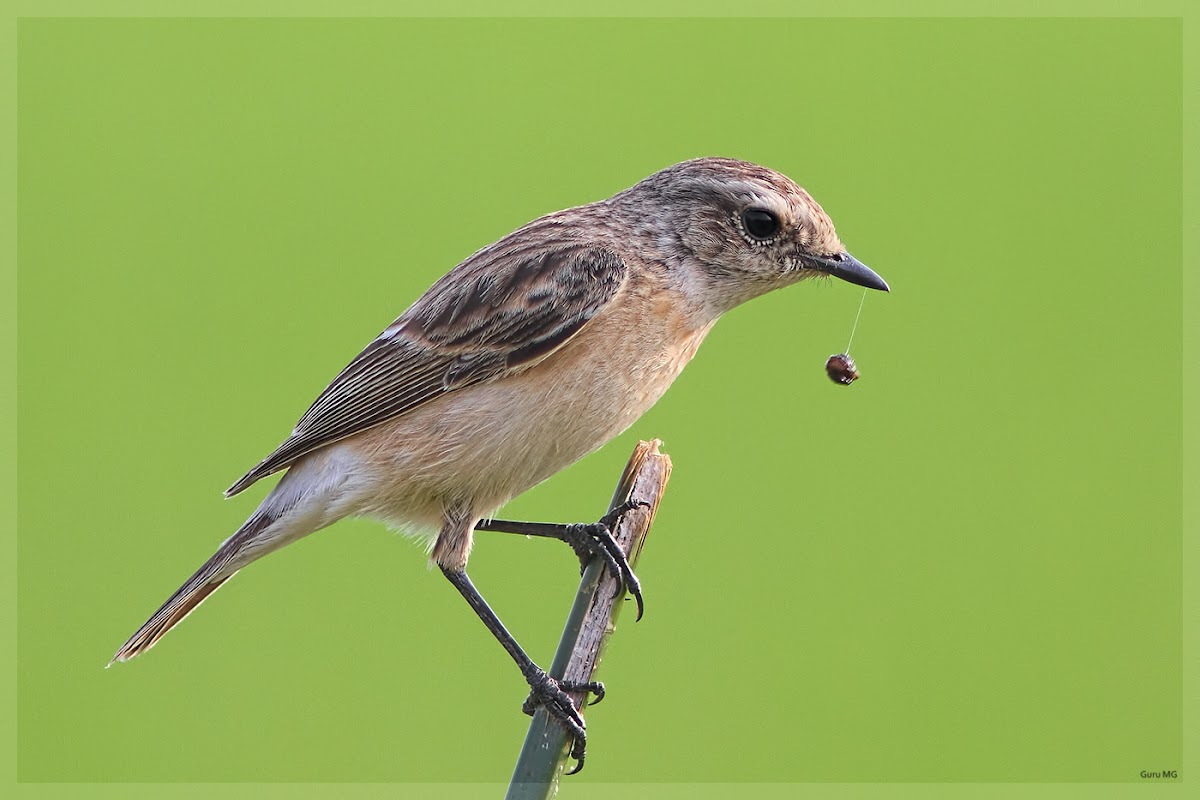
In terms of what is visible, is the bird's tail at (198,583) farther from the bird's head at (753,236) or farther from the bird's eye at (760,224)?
the bird's eye at (760,224)

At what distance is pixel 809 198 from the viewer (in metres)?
4.80

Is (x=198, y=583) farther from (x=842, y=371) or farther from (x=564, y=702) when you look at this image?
(x=842, y=371)

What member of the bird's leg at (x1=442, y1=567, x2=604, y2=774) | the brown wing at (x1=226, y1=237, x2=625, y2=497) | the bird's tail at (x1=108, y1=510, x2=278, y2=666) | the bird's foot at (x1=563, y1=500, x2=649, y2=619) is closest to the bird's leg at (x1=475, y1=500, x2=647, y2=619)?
the bird's foot at (x1=563, y1=500, x2=649, y2=619)

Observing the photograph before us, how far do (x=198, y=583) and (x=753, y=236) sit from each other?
2.47 m

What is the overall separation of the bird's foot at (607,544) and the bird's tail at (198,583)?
3.78 ft

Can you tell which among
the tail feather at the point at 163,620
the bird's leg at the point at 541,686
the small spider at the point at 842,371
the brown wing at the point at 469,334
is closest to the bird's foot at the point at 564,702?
the bird's leg at the point at 541,686

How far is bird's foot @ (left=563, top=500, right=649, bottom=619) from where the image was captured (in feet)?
13.7

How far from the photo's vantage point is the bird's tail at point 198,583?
4.74m

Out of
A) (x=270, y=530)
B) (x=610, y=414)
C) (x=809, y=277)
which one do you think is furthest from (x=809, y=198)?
(x=270, y=530)

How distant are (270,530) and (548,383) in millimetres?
1224

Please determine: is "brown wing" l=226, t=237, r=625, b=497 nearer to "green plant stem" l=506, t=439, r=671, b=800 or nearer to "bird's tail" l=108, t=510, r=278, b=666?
"bird's tail" l=108, t=510, r=278, b=666

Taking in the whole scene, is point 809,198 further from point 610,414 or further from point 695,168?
point 610,414

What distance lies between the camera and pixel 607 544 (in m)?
4.50

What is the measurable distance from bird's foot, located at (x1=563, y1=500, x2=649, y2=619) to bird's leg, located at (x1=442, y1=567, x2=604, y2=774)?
372mm
